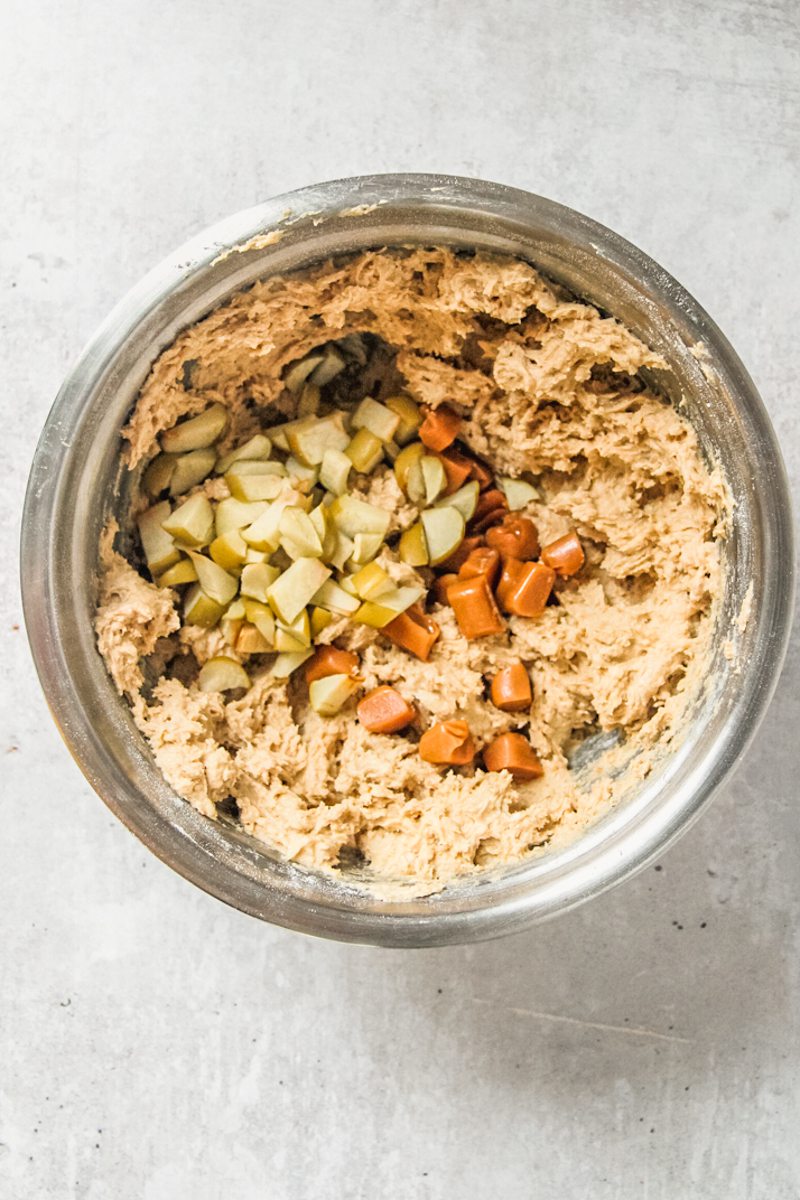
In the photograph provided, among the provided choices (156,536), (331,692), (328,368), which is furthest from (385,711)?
(328,368)

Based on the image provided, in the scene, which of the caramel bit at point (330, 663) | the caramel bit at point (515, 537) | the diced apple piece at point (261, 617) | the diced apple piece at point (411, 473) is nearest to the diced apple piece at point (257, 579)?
the diced apple piece at point (261, 617)

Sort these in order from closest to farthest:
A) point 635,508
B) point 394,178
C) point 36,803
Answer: point 394,178 → point 635,508 → point 36,803

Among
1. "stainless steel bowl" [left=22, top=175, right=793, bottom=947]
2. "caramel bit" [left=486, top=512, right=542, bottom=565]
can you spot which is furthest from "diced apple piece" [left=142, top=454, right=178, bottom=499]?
"caramel bit" [left=486, top=512, right=542, bottom=565]

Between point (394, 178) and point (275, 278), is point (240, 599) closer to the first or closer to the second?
point (275, 278)

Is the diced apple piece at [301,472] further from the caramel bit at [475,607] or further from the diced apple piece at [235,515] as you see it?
the caramel bit at [475,607]

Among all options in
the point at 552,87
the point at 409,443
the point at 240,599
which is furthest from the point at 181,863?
the point at 552,87

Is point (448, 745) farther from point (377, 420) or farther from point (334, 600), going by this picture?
point (377, 420)
